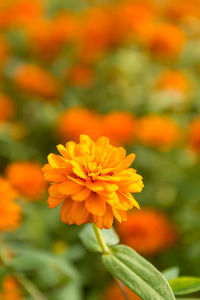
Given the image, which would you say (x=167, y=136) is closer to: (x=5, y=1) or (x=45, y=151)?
(x=45, y=151)

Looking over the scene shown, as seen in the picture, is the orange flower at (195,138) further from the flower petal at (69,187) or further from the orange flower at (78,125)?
the flower petal at (69,187)

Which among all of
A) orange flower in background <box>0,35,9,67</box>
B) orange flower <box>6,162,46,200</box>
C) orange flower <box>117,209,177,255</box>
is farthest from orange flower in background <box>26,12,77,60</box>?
orange flower <box>117,209,177,255</box>

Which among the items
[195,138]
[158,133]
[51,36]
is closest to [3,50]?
[51,36]

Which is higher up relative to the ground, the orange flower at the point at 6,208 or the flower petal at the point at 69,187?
the orange flower at the point at 6,208

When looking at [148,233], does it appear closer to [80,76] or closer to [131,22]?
[80,76]

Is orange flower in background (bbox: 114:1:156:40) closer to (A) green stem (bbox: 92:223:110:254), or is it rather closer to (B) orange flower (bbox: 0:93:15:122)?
(B) orange flower (bbox: 0:93:15:122)

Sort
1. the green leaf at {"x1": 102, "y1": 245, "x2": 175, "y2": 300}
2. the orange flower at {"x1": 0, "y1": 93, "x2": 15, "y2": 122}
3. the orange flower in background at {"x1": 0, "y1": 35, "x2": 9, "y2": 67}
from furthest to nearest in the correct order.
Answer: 1. the orange flower in background at {"x1": 0, "y1": 35, "x2": 9, "y2": 67}
2. the orange flower at {"x1": 0, "y1": 93, "x2": 15, "y2": 122}
3. the green leaf at {"x1": 102, "y1": 245, "x2": 175, "y2": 300}

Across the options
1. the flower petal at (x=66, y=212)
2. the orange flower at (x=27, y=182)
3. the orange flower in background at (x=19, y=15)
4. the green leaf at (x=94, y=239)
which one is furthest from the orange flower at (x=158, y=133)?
the orange flower in background at (x=19, y=15)
